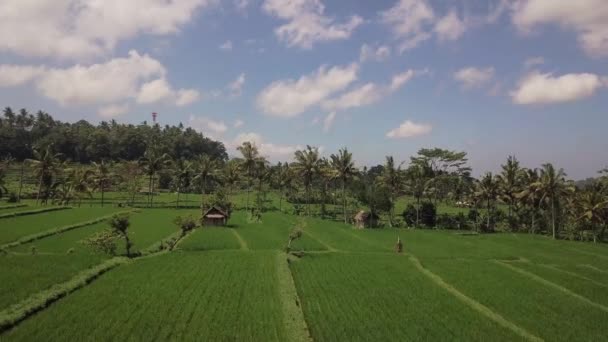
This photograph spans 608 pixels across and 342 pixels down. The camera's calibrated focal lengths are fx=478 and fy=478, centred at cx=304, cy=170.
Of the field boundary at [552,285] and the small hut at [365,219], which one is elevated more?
the small hut at [365,219]

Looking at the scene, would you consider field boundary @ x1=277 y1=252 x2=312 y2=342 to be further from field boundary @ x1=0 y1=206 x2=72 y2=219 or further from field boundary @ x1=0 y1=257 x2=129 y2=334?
field boundary @ x1=0 y1=206 x2=72 y2=219

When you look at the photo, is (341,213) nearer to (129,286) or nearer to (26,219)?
(26,219)

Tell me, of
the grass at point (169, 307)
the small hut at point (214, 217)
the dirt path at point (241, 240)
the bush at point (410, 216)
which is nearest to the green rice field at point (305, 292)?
the grass at point (169, 307)

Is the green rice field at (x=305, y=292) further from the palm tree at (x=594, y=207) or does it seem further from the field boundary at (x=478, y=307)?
the palm tree at (x=594, y=207)

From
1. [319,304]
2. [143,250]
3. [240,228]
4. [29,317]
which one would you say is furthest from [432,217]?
[29,317]

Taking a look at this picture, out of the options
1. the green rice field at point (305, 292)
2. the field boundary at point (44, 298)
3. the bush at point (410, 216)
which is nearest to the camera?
the field boundary at point (44, 298)

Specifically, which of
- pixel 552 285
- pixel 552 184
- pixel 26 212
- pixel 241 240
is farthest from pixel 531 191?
pixel 26 212

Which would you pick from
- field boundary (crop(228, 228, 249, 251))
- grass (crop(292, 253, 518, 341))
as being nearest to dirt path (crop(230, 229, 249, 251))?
field boundary (crop(228, 228, 249, 251))
